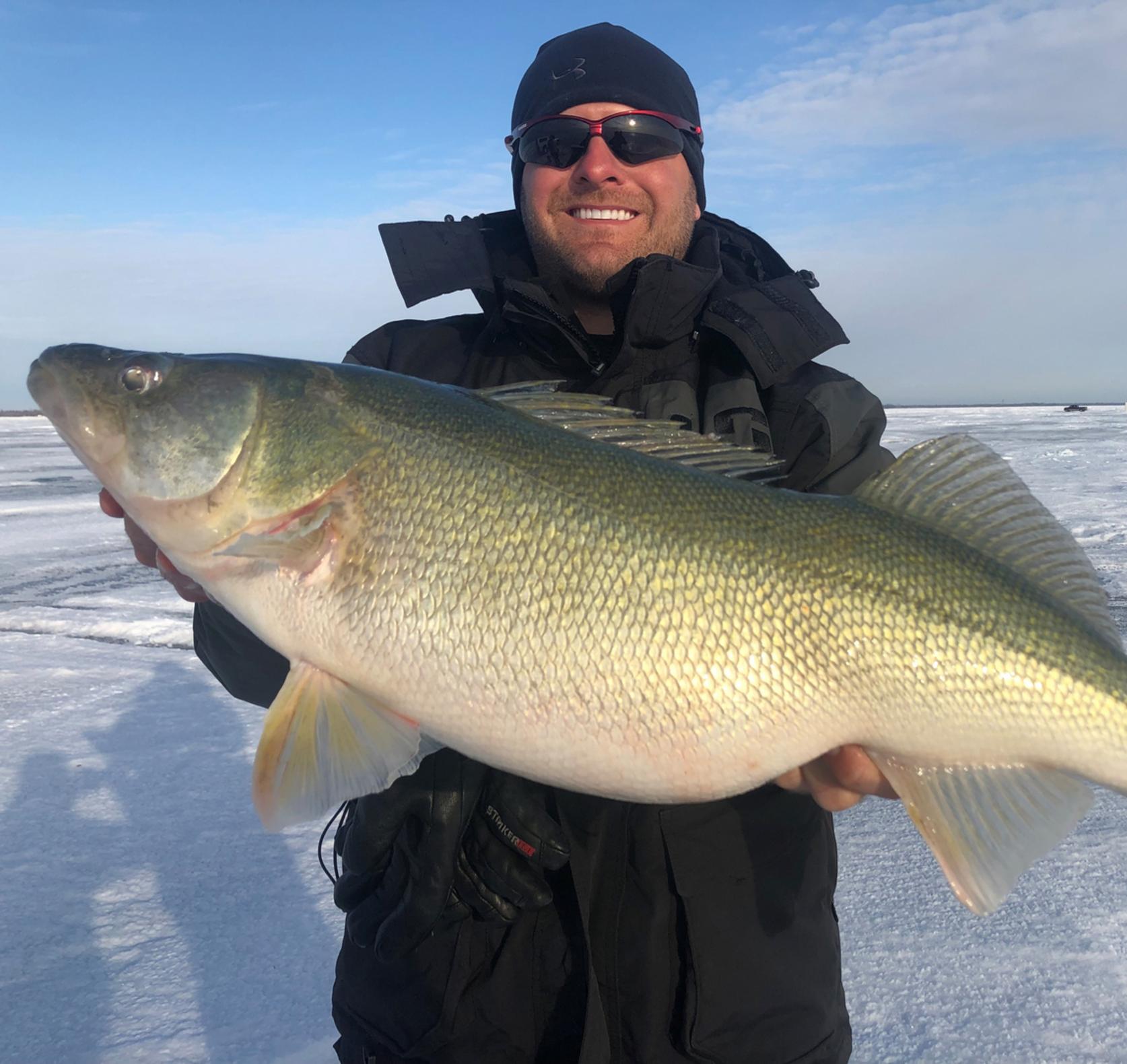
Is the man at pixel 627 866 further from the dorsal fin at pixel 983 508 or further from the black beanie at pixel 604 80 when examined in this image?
the black beanie at pixel 604 80

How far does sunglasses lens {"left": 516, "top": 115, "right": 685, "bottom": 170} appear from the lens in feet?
8.46

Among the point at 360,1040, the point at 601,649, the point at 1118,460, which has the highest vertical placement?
the point at 601,649

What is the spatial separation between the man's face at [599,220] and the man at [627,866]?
0.62 ft

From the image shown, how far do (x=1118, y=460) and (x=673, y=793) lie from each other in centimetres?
1703

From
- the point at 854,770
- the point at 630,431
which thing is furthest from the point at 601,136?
the point at 854,770

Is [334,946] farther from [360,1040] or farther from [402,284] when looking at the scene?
[402,284]

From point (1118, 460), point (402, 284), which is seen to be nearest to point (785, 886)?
point (402, 284)

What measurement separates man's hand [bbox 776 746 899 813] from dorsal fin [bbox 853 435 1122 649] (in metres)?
0.54

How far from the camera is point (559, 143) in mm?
2592

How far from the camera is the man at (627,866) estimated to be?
179 centimetres

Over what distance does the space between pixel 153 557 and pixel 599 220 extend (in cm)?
153

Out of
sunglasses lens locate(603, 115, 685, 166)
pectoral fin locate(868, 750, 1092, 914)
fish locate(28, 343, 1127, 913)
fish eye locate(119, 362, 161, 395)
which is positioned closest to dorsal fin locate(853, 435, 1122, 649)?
fish locate(28, 343, 1127, 913)

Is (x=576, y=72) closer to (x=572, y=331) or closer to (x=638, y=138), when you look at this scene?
(x=638, y=138)

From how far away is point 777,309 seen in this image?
2.19 meters
